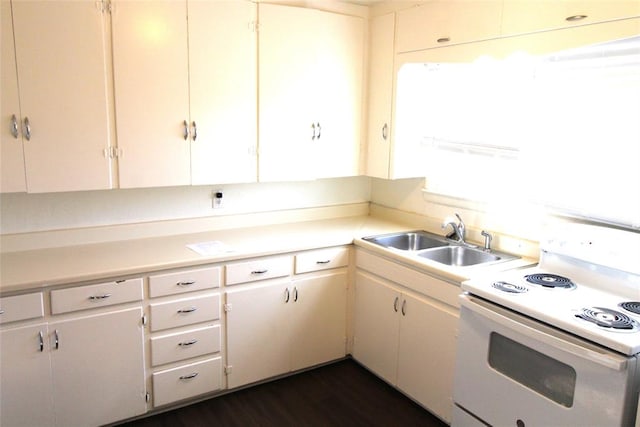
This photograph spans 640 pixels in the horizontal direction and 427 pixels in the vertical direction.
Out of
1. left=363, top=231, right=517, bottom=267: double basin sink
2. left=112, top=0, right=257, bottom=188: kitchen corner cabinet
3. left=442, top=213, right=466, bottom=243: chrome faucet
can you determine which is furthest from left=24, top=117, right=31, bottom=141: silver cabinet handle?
left=442, top=213, right=466, bottom=243: chrome faucet

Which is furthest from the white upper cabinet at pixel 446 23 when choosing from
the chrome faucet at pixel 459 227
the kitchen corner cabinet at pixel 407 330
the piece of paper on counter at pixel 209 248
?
the piece of paper on counter at pixel 209 248

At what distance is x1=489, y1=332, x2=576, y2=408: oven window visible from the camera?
1.90 metres

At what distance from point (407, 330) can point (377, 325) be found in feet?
0.92

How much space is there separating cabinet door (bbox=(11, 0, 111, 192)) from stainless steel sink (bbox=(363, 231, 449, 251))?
70.7 inches

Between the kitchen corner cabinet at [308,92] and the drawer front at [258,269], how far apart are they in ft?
1.85

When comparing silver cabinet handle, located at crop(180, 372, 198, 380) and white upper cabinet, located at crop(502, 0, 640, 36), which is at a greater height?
→ white upper cabinet, located at crop(502, 0, 640, 36)

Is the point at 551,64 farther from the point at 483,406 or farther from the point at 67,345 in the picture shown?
the point at 67,345

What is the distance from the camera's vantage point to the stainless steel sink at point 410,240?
3288mm

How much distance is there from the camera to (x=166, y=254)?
2.74 metres

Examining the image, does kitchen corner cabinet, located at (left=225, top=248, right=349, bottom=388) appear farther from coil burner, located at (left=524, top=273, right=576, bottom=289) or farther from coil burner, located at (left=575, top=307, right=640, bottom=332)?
coil burner, located at (left=575, top=307, right=640, bottom=332)

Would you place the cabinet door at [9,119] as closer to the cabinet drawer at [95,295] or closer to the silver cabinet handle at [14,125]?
the silver cabinet handle at [14,125]

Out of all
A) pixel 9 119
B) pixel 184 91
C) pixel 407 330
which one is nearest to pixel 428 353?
pixel 407 330

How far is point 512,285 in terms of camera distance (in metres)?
2.27

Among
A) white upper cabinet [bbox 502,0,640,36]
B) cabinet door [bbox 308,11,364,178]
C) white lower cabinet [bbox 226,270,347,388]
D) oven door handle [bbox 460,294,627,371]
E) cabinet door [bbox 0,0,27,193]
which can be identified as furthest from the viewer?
cabinet door [bbox 308,11,364,178]
